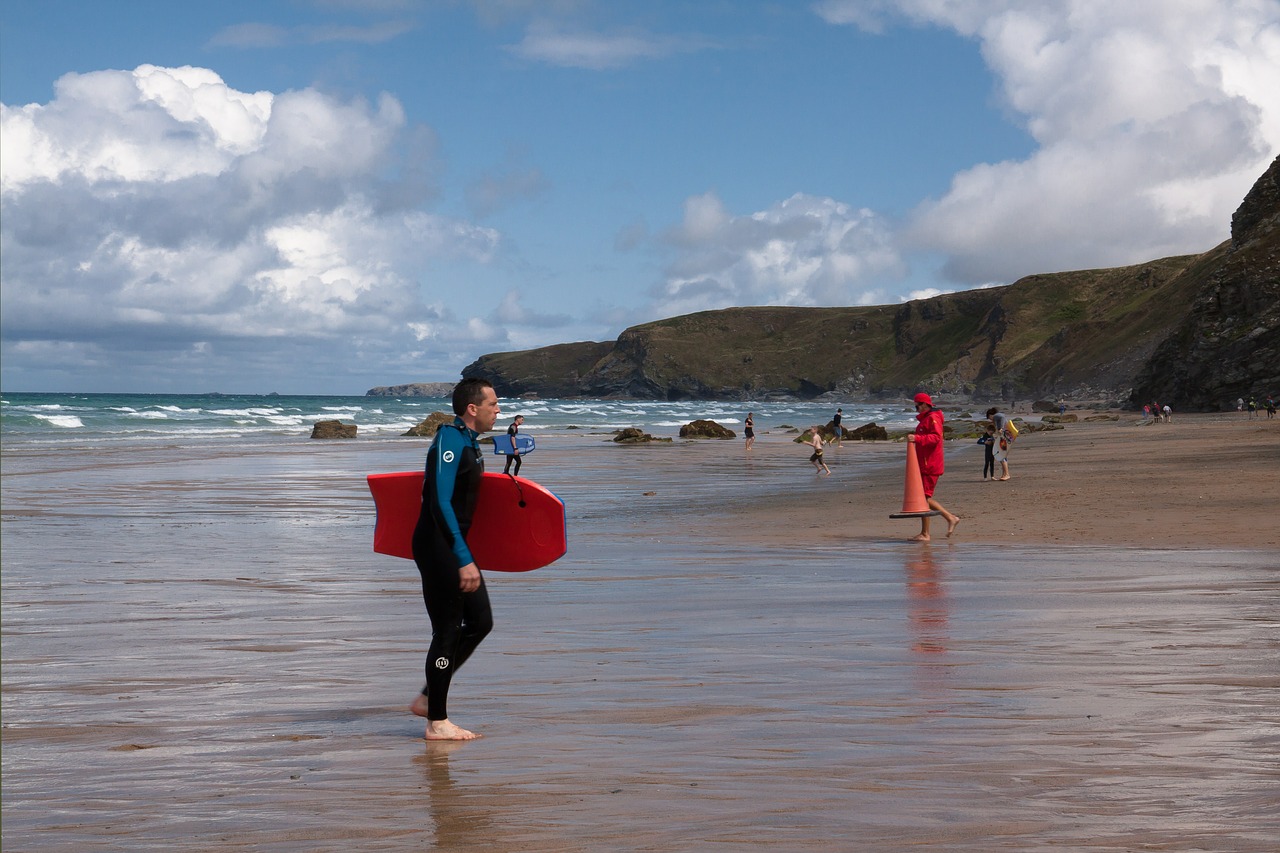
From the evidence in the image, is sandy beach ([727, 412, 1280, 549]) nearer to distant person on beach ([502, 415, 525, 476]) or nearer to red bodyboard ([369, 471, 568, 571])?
distant person on beach ([502, 415, 525, 476])

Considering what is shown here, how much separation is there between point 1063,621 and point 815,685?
2702 millimetres

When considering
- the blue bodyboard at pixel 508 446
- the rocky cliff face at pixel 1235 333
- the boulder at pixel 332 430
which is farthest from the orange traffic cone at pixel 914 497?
the rocky cliff face at pixel 1235 333

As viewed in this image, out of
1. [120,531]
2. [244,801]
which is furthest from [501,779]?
[120,531]

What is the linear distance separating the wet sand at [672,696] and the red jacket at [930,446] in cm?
100

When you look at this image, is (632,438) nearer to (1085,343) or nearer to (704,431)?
(704,431)

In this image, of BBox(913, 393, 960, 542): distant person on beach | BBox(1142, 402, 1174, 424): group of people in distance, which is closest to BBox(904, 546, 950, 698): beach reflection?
BBox(913, 393, 960, 542): distant person on beach

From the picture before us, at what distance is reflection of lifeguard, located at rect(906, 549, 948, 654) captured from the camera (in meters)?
7.61

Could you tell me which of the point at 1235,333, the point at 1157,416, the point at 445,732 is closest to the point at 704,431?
the point at 1157,416

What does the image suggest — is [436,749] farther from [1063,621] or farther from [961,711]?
[1063,621]

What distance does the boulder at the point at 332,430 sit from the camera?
180 feet

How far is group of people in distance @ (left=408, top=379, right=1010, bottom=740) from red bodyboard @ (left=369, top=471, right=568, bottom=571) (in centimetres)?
26

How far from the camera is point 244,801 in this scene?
455 cm

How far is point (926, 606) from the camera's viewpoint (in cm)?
920

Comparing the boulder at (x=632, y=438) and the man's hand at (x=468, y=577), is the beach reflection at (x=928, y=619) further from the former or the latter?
the boulder at (x=632, y=438)
